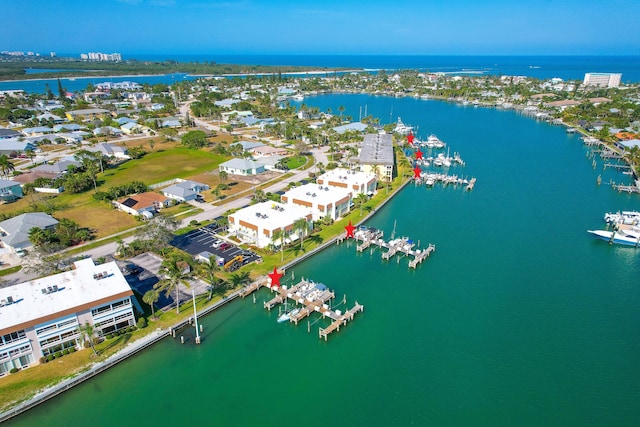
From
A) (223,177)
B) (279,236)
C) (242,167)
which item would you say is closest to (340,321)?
(279,236)

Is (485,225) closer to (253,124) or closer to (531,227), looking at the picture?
(531,227)

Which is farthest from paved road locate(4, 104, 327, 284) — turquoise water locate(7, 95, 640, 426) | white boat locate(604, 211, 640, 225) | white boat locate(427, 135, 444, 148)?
white boat locate(604, 211, 640, 225)

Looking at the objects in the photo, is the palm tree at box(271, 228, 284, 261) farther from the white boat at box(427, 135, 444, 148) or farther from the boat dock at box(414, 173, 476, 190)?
the white boat at box(427, 135, 444, 148)

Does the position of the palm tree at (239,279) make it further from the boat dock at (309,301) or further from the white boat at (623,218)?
the white boat at (623,218)

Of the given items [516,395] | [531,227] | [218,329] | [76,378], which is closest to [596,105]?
[531,227]

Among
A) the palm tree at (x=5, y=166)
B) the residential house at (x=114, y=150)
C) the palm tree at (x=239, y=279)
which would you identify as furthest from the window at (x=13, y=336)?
the residential house at (x=114, y=150)

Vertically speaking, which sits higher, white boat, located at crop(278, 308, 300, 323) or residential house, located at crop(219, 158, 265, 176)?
residential house, located at crop(219, 158, 265, 176)
